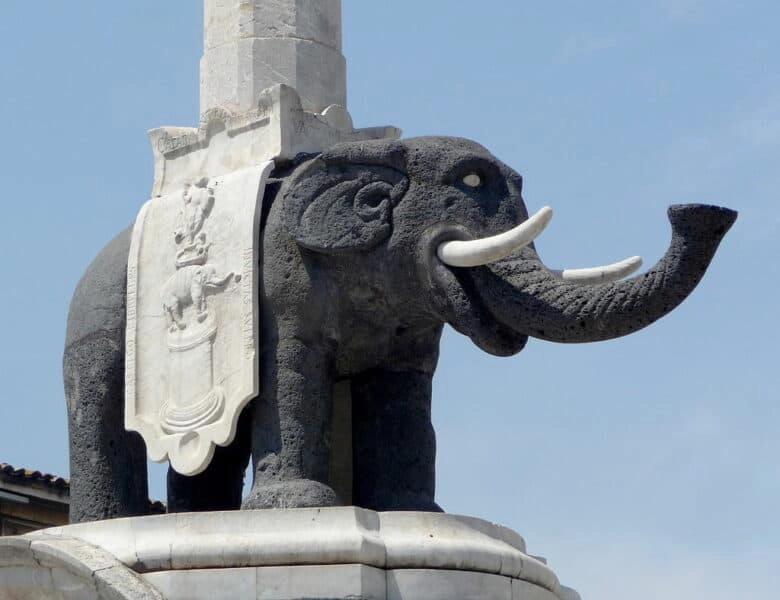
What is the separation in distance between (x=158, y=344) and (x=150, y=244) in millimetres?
620

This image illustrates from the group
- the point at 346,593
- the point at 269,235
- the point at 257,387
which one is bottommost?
the point at 346,593

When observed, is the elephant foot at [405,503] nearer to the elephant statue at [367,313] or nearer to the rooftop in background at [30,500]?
the elephant statue at [367,313]

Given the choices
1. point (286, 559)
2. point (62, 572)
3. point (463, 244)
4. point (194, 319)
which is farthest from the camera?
point (194, 319)

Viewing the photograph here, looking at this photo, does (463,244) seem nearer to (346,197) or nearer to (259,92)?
(346,197)

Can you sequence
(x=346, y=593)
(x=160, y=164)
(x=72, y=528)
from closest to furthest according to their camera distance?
1. (x=346, y=593)
2. (x=72, y=528)
3. (x=160, y=164)

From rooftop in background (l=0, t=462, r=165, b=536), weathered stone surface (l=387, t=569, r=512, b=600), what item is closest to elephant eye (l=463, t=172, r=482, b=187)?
weathered stone surface (l=387, t=569, r=512, b=600)

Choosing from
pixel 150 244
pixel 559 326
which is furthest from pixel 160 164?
pixel 559 326

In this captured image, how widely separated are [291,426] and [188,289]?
3.42 ft

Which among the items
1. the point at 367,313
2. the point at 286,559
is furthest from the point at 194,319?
the point at 286,559

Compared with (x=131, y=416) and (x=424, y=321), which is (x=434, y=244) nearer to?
(x=424, y=321)

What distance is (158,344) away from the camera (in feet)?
48.3

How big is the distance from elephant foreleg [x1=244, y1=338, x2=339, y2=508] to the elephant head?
635 millimetres

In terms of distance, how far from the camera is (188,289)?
14.6 m

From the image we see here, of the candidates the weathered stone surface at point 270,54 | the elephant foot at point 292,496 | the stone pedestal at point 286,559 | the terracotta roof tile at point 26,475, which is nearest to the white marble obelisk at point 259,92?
the weathered stone surface at point 270,54
